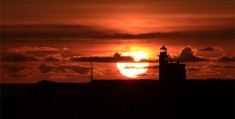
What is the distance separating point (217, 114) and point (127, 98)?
5.75m

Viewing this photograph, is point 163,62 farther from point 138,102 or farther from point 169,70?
point 138,102

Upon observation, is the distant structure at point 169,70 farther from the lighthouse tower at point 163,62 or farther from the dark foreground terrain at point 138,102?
the dark foreground terrain at point 138,102

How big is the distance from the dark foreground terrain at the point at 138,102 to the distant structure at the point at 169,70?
4.35 m

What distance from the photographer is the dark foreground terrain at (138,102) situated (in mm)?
35906

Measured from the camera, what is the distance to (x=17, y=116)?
39656 millimetres

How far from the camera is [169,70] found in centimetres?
4419

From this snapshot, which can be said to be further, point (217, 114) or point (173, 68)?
point (173, 68)

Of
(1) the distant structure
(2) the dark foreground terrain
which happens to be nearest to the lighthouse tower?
(1) the distant structure

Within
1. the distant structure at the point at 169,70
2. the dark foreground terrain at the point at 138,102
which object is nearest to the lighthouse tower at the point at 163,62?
the distant structure at the point at 169,70

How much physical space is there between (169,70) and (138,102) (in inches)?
321

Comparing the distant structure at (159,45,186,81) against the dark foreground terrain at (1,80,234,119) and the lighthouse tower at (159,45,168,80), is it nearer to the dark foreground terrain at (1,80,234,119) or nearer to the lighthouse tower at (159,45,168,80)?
the lighthouse tower at (159,45,168,80)

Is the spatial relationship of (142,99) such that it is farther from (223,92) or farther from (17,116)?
(17,116)

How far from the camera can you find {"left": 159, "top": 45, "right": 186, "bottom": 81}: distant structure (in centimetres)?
4412

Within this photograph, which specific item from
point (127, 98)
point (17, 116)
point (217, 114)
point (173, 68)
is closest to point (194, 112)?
point (217, 114)
